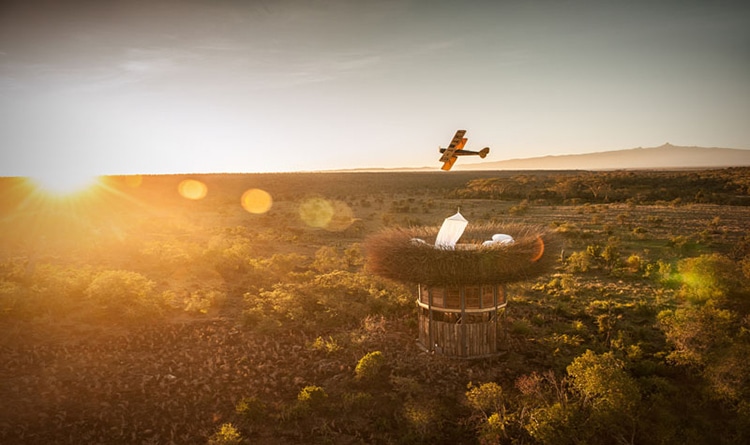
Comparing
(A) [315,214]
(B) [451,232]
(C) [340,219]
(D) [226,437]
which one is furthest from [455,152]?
(A) [315,214]

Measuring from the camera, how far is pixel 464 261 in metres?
13.4

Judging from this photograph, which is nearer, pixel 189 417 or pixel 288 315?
pixel 189 417

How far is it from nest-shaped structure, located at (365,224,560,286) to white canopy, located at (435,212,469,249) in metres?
0.36

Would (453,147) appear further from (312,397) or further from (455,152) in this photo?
(312,397)

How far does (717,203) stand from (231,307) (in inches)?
2380

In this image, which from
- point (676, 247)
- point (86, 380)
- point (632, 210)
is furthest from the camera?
point (632, 210)

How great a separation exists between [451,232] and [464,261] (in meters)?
1.46

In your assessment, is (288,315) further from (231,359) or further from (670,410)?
(670,410)

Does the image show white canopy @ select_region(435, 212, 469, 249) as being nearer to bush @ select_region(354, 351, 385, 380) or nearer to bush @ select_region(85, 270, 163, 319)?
bush @ select_region(354, 351, 385, 380)

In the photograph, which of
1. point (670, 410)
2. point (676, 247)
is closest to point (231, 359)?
point (670, 410)

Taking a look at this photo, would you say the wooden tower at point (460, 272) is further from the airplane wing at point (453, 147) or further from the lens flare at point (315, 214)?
the lens flare at point (315, 214)

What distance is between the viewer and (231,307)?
20.4 metres

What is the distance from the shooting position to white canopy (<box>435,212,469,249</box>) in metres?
14.3

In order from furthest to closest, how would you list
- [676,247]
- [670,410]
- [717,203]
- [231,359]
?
1. [717,203]
2. [676,247]
3. [231,359]
4. [670,410]
